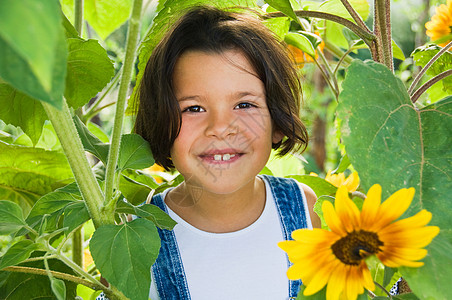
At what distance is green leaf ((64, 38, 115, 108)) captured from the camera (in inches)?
22.8

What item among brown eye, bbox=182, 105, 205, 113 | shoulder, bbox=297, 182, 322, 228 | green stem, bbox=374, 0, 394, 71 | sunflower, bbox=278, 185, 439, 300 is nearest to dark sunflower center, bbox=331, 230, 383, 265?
sunflower, bbox=278, 185, 439, 300

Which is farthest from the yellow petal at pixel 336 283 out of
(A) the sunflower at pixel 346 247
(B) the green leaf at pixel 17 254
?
(B) the green leaf at pixel 17 254

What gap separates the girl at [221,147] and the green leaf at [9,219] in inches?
10.3

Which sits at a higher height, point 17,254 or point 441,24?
point 441,24

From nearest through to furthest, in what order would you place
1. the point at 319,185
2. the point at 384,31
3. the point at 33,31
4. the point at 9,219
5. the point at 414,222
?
the point at 33,31, the point at 414,222, the point at 9,219, the point at 384,31, the point at 319,185

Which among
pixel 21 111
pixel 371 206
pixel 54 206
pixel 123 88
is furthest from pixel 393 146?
pixel 21 111

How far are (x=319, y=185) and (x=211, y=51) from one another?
9.6 inches

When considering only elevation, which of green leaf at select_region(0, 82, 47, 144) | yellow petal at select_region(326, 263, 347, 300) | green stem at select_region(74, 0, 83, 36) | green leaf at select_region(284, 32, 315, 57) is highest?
green stem at select_region(74, 0, 83, 36)

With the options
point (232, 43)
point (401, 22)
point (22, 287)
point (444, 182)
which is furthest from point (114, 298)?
point (401, 22)

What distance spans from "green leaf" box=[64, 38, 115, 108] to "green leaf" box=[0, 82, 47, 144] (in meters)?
0.04

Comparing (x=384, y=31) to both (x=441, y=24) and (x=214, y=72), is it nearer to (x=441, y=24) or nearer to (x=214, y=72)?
(x=214, y=72)

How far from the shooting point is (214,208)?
779 mm

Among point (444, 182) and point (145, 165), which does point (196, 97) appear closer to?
point (145, 165)

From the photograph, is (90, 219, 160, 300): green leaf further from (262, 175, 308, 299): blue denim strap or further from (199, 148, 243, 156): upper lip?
(262, 175, 308, 299): blue denim strap
